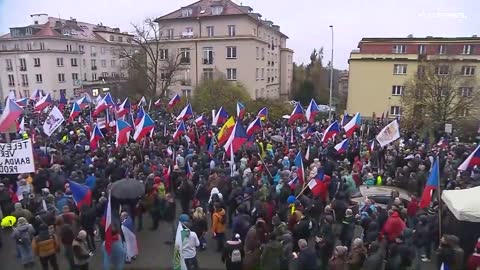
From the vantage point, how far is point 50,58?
177 ft

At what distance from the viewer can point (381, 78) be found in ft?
134

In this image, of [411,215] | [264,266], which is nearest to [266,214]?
[264,266]

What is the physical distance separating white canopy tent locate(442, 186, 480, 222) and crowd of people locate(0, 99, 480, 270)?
1.47ft

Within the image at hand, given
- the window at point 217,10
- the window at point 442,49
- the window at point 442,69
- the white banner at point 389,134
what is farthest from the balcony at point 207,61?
the white banner at point 389,134

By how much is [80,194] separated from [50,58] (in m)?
50.7

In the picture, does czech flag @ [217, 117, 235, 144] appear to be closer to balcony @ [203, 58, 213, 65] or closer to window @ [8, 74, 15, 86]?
balcony @ [203, 58, 213, 65]

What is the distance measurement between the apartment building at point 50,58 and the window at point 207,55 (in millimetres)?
10937

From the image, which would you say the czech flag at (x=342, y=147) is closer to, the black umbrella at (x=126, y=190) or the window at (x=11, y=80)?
the black umbrella at (x=126, y=190)

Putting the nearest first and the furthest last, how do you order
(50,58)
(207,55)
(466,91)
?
(466,91)
(207,55)
(50,58)

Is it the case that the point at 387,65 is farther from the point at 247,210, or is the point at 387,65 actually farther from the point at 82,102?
the point at 247,210

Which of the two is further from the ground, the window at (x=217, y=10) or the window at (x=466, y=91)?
the window at (x=217, y=10)

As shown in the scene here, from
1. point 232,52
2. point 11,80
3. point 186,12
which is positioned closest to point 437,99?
point 232,52

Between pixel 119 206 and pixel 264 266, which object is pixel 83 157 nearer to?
pixel 119 206

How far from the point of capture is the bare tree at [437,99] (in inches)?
1109
